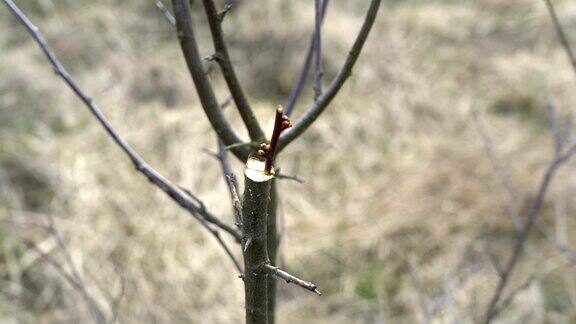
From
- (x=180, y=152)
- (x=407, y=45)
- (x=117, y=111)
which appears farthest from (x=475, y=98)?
(x=117, y=111)

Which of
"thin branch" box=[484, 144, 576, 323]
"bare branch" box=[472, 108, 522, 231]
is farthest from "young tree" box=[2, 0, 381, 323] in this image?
"bare branch" box=[472, 108, 522, 231]

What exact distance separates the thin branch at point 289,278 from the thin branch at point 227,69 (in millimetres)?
279

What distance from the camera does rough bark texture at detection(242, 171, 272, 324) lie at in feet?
1.77

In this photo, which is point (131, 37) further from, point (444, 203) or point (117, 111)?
point (444, 203)

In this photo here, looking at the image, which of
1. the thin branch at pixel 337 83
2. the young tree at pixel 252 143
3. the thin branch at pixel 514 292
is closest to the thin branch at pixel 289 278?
the young tree at pixel 252 143

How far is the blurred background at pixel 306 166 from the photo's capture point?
2479 millimetres

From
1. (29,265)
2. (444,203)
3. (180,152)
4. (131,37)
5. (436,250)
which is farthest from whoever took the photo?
(131,37)

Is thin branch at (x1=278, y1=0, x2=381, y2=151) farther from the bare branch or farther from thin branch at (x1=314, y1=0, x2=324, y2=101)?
the bare branch

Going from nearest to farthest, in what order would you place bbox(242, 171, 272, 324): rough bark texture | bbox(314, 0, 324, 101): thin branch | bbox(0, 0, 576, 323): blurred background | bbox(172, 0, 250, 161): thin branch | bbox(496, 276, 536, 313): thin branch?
bbox(242, 171, 272, 324): rough bark texture
bbox(172, 0, 250, 161): thin branch
bbox(314, 0, 324, 101): thin branch
bbox(496, 276, 536, 313): thin branch
bbox(0, 0, 576, 323): blurred background

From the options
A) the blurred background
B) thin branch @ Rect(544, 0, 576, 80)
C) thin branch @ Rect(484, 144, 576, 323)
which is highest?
the blurred background

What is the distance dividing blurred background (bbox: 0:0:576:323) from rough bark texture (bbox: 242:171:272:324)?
1098 mm

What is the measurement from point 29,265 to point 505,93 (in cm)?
302

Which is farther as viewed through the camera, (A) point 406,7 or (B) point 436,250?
(A) point 406,7

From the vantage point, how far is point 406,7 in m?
4.84
